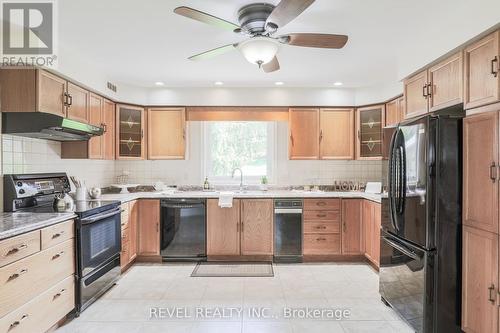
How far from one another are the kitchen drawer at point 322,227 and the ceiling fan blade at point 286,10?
274cm

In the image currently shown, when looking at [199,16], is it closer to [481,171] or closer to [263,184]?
[481,171]

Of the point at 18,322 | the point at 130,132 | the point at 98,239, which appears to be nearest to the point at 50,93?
the point at 98,239

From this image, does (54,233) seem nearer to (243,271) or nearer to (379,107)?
(243,271)

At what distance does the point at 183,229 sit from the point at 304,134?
7.27 feet

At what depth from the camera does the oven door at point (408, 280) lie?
2.18m

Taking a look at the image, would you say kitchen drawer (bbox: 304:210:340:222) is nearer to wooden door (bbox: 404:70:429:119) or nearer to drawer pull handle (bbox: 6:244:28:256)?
wooden door (bbox: 404:70:429:119)

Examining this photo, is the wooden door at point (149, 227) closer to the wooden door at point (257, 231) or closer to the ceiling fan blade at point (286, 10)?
the wooden door at point (257, 231)

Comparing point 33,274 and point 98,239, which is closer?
point 33,274

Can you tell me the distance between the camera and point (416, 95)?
2.88 meters

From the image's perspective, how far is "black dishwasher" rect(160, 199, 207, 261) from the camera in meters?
4.04

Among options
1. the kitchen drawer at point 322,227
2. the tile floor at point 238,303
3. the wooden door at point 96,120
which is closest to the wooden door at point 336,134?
the kitchen drawer at point 322,227

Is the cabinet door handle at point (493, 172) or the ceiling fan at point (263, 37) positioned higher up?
the ceiling fan at point (263, 37)

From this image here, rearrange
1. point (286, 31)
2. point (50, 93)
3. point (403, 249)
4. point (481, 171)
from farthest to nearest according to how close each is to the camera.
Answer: point (50, 93) → point (286, 31) → point (403, 249) → point (481, 171)

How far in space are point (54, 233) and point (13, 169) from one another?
3.04ft
